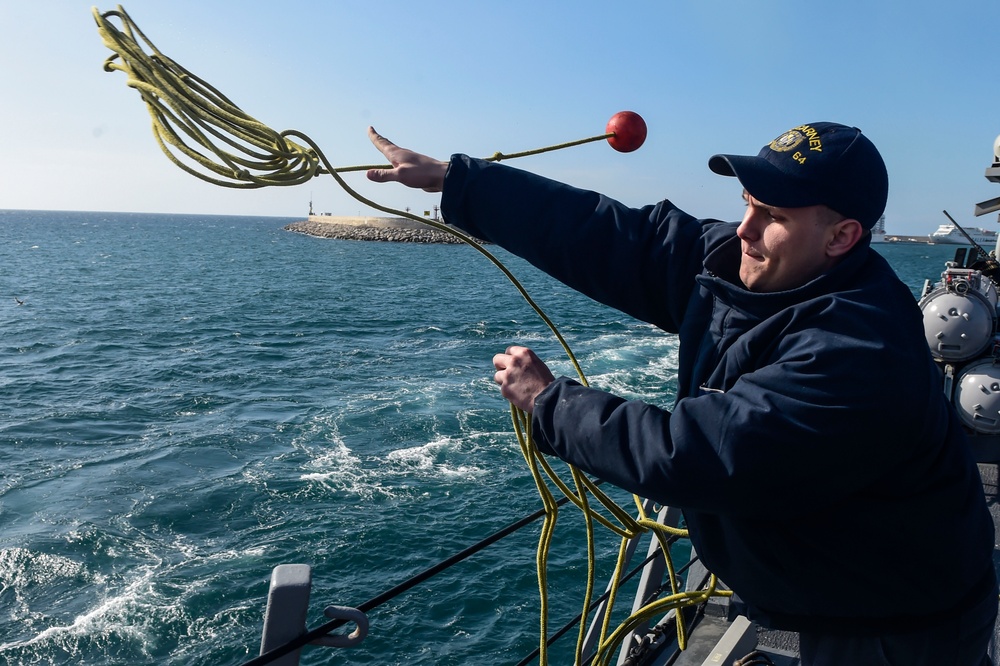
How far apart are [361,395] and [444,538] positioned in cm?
888

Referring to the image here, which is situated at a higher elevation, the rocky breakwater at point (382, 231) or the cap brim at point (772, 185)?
the rocky breakwater at point (382, 231)

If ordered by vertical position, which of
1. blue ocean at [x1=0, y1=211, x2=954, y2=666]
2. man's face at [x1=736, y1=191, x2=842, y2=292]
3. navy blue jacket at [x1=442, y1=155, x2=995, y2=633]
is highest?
man's face at [x1=736, y1=191, x2=842, y2=292]

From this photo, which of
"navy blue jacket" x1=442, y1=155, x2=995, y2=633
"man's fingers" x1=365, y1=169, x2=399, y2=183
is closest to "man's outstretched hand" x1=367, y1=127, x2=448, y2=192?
"man's fingers" x1=365, y1=169, x2=399, y2=183

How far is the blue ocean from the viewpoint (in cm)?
1033

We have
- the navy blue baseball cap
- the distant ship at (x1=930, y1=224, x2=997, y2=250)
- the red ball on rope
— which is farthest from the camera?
the distant ship at (x1=930, y1=224, x2=997, y2=250)

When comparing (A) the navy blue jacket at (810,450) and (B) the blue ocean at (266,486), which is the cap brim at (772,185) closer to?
(A) the navy blue jacket at (810,450)

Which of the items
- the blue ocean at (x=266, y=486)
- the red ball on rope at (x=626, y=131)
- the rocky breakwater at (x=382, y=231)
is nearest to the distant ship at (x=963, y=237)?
the rocky breakwater at (x=382, y=231)

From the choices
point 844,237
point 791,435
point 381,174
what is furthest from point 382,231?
point 791,435

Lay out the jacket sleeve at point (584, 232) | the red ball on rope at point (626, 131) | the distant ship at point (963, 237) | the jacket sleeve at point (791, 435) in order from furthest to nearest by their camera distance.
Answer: the distant ship at point (963, 237)
the red ball on rope at point (626, 131)
the jacket sleeve at point (584, 232)
the jacket sleeve at point (791, 435)

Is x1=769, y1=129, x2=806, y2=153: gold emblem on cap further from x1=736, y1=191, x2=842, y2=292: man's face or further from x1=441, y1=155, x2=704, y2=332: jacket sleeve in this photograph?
x1=441, y1=155, x2=704, y2=332: jacket sleeve

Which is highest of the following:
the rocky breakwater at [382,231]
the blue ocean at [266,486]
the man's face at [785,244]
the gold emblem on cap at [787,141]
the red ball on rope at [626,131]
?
the rocky breakwater at [382,231]

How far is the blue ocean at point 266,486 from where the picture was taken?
10.3 meters

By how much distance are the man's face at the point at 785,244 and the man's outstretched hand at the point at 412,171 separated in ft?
2.66

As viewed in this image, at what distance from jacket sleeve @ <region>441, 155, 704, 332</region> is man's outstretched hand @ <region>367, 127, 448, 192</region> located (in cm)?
4
